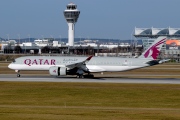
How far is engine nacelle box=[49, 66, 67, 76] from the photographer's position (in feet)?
200

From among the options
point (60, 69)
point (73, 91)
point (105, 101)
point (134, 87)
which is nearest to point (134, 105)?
point (105, 101)

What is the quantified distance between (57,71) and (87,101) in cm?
2223

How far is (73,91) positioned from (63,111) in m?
13.4

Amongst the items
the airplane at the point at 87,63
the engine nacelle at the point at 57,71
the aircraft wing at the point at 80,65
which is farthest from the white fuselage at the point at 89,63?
the engine nacelle at the point at 57,71

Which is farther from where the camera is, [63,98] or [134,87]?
[134,87]

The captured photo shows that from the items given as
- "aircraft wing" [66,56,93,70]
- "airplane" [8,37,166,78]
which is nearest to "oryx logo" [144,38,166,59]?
"airplane" [8,37,166,78]

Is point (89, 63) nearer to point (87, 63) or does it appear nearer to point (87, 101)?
point (87, 63)

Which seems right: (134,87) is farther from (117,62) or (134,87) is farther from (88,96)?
(117,62)

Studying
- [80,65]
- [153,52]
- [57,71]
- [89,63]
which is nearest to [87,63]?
[89,63]

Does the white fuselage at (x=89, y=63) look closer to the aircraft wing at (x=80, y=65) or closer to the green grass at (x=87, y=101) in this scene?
the aircraft wing at (x=80, y=65)

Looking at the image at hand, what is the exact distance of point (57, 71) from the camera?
61031 millimetres

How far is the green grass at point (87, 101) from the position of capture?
102ft

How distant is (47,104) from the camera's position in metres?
37.2

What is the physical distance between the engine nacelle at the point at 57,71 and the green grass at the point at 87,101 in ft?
23.6
